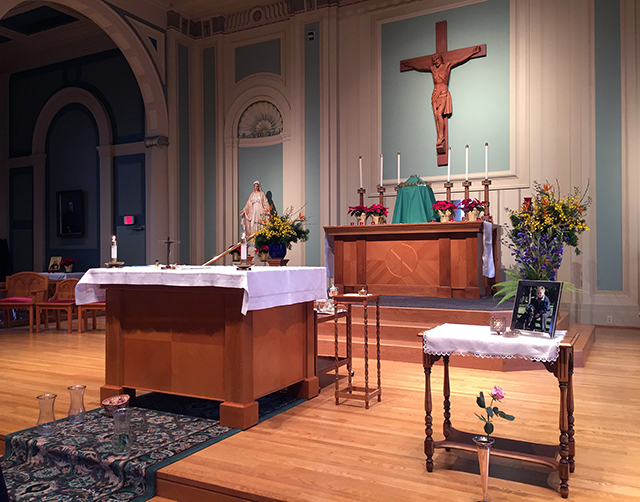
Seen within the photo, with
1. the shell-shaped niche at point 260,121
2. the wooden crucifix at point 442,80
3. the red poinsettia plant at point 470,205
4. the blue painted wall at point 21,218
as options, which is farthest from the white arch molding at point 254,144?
the blue painted wall at point 21,218

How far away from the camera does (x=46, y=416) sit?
11.0 ft

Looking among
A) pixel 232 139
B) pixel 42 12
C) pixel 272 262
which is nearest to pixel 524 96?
pixel 272 262

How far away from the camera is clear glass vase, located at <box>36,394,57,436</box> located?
10.7ft

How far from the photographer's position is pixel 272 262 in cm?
688

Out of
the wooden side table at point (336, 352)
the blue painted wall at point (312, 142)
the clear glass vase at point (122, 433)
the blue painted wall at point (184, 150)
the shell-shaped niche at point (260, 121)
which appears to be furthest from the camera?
the blue painted wall at point (184, 150)

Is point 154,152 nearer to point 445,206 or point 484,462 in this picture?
point 445,206

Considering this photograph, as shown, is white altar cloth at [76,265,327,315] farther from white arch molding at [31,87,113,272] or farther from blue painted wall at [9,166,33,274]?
blue painted wall at [9,166,33,274]

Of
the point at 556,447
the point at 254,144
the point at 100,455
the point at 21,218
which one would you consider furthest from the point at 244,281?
the point at 21,218

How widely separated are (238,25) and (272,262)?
18.5 ft

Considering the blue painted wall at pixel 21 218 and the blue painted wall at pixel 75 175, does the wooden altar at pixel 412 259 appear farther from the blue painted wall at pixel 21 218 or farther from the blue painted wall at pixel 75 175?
the blue painted wall at pixel 21 218

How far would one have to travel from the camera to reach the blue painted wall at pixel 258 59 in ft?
33.0

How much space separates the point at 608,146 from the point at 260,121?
228 inches

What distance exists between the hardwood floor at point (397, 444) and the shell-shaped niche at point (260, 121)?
A: 6275 millimetres

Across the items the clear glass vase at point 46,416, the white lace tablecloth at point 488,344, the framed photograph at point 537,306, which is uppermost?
the framed photograph at point 537,306
